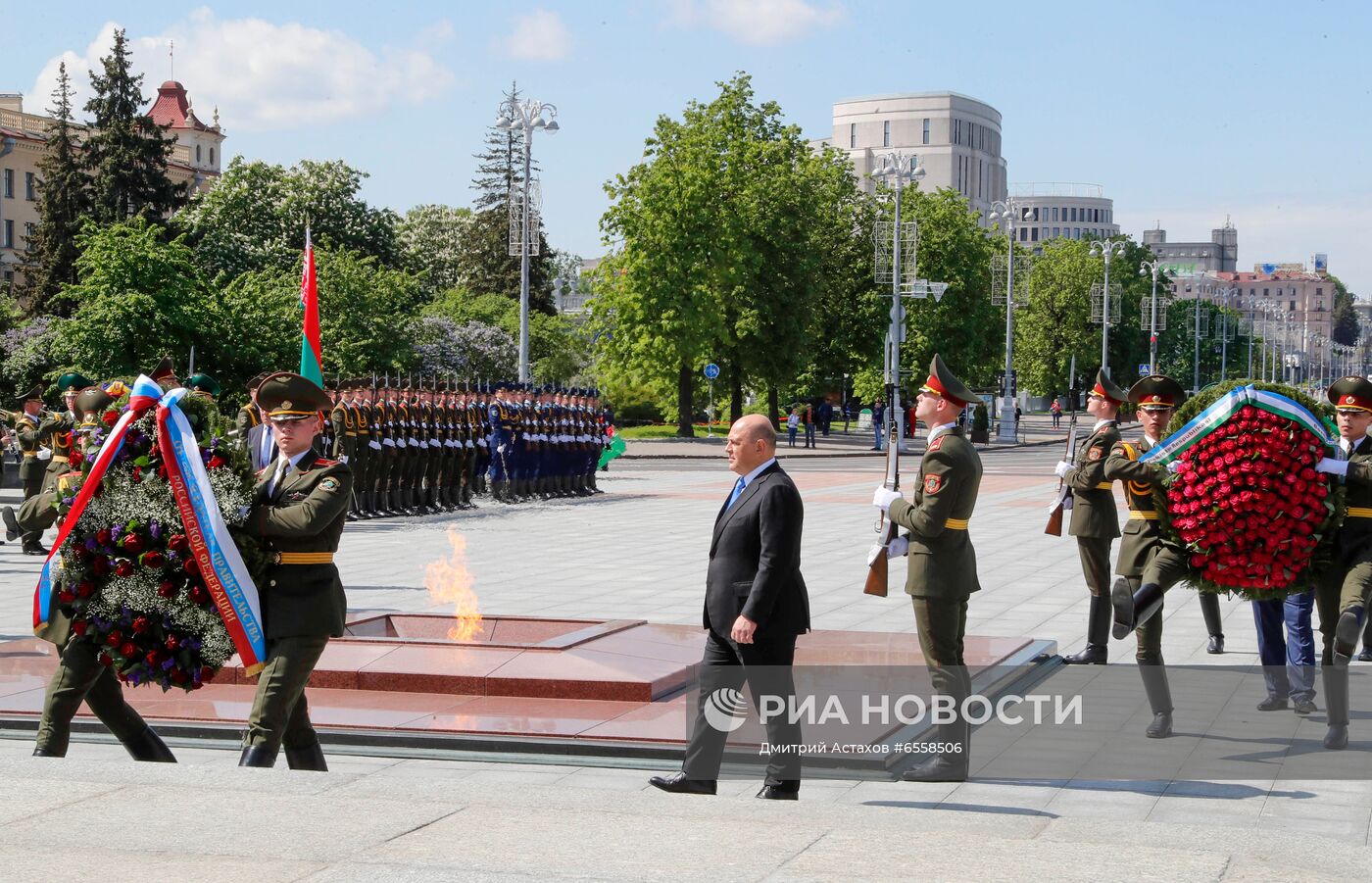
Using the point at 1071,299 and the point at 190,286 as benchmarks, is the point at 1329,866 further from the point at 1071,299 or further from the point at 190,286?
the point at 1071,299

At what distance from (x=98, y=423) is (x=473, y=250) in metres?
88.6

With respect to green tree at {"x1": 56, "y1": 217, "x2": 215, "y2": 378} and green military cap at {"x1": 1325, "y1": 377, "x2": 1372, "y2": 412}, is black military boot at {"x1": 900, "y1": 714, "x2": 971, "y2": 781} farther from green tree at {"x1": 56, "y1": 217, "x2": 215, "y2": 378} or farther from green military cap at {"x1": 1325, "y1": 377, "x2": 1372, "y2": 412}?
green tree at {"x1": 56, "y1": 217, "x2": 215, "y2": 378}

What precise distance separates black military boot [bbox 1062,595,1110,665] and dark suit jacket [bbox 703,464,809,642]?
4574mm

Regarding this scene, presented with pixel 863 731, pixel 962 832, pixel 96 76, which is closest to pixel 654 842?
pixel 962 832

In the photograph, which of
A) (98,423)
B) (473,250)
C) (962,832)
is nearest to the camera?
(962,832)

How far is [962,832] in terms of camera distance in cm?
537

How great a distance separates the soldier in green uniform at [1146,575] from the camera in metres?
8.07

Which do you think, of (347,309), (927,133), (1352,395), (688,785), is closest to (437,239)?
(347,309)

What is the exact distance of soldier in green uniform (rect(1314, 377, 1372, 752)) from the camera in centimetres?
782

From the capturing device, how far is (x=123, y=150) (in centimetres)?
6506

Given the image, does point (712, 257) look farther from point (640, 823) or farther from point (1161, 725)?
point (640, 823)

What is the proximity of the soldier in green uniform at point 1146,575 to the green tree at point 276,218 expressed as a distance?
58221 mm

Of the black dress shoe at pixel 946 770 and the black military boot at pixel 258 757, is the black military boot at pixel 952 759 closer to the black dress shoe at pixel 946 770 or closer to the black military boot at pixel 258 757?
the black dress shoe at pixel 946 770

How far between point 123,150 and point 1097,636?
6194 centimetres
